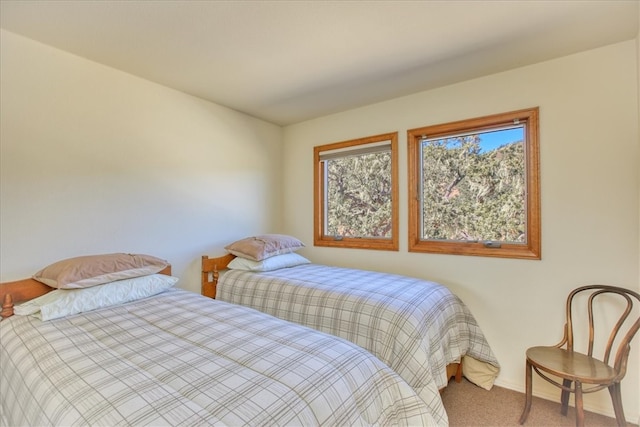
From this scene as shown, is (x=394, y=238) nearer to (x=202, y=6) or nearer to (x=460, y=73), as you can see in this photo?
(x=460, y=73)

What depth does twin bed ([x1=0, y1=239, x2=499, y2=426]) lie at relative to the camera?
36.2 inches

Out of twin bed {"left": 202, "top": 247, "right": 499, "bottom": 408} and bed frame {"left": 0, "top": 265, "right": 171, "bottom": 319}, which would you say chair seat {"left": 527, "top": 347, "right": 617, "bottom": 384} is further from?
bed frame {"left": 0, "top": 265, "right": 171, "bottom": 319}

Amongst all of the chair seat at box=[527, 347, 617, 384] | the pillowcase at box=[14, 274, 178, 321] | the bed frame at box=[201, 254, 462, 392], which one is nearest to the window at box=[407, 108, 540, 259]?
the chair seat at box=[527, 347, 617, 384]

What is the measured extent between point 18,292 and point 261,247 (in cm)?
162

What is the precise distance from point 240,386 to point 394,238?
215cm

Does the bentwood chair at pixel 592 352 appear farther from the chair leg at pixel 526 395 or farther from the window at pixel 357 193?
the window at pixel 357 193

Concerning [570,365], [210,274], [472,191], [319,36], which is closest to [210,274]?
[210,274]

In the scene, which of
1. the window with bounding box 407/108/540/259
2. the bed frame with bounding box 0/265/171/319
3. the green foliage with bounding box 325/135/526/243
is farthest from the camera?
the green foliage with bounding box 325/135/526/243

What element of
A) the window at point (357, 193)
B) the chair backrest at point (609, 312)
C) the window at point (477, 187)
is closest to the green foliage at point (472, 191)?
the window at point (477, 187)

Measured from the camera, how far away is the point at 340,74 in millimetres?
2385

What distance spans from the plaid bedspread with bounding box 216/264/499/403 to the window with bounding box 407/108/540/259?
0.56m

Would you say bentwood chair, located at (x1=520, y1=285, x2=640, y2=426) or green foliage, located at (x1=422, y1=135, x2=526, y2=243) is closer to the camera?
bentwood chair, located at (x1=520, y1=285, x2=640, y2=426)

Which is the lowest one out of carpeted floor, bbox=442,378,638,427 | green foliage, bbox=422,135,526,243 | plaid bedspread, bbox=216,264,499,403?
carpeted floor, bbox=442,378,638,427

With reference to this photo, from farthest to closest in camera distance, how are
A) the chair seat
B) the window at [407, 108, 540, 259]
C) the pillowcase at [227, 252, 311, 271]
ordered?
the pillowcase at [227, 252, 311, 271], the window at [407, 108, 540, 259], the chair seat
